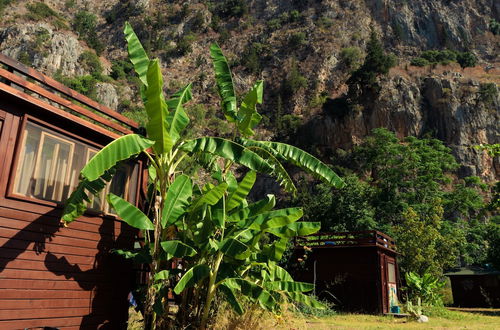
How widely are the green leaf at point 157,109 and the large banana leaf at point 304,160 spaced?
2.05m

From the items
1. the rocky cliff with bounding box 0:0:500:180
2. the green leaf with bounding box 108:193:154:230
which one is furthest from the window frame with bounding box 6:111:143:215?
the rocky cliff with bounding box 0:0:500:180

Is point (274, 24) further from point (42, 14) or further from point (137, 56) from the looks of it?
point (137, 56)

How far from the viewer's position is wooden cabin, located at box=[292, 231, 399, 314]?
711 inches

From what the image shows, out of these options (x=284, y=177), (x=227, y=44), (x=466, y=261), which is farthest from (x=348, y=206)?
(x=227, y=44)

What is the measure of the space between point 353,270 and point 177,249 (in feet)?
44.2

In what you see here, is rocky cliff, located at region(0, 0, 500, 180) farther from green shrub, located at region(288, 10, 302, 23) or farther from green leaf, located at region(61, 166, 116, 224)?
green leaf, located at region(61, 166, 116, 224)

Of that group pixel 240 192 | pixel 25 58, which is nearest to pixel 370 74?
pixel 25 58

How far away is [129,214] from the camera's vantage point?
7.03m

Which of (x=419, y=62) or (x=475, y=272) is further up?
(x=419, y=62)

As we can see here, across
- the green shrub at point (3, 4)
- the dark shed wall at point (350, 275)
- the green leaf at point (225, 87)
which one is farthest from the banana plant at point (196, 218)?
the green shrub at point (3, 4)

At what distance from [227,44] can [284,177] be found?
67094 millimetres

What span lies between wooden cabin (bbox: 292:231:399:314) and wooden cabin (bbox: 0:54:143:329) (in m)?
11.0

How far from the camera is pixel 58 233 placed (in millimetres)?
7336

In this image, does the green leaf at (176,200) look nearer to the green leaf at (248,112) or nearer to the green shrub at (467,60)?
the green leaf at (248,112)
